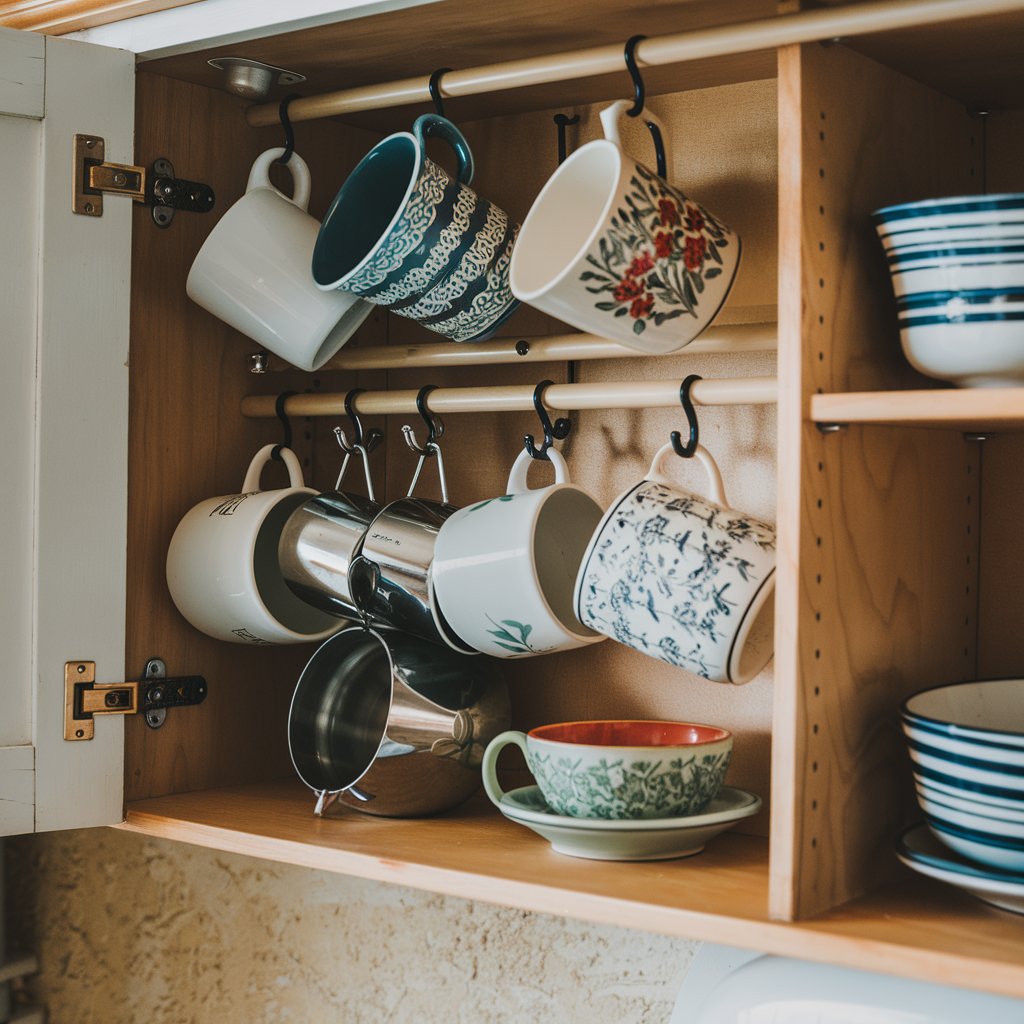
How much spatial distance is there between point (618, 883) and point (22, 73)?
2.73 feet

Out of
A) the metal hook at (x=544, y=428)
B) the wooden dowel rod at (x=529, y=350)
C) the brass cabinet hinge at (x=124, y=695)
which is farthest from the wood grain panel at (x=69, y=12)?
the brass cabinet hinge at (x=124, y=695)

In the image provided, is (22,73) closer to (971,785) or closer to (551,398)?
(551,398)

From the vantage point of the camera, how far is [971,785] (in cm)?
86

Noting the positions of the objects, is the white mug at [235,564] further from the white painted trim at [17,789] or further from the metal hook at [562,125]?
the metal hook at [562,125]

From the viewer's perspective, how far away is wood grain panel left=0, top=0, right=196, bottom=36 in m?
1.16

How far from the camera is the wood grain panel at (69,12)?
3.79ft

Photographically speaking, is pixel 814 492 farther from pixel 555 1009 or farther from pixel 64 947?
pixel 64 947

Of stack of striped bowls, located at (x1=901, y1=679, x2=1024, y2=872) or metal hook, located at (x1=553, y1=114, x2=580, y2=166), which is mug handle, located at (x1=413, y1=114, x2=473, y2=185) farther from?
stack of striped bowls, located at (x1=901, y1=679, x2=1024, y2=872)

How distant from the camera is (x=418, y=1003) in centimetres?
148

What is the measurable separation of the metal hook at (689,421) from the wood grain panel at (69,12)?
0.55 meters

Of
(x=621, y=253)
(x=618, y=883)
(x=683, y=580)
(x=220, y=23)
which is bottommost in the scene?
(x=618, y=883)

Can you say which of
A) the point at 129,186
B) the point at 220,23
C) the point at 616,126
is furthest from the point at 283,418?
the point at 616,126

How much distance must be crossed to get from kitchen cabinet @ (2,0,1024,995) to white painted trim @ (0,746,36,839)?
0.10m

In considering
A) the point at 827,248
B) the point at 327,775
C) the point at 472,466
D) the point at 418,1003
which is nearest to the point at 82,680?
the point at 327,775
